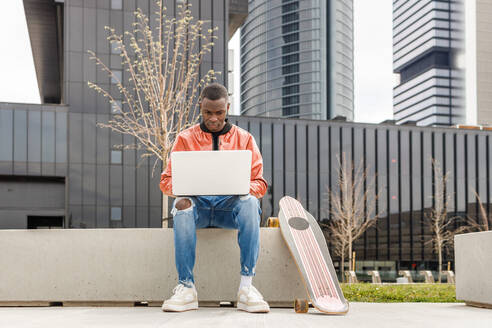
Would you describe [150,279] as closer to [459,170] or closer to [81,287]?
[81,287]

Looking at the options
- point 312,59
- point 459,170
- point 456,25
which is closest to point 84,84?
point 459,170

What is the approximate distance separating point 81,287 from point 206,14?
30.6m

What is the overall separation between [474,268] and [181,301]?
2.64 meters

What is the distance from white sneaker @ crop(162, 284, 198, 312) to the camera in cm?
391

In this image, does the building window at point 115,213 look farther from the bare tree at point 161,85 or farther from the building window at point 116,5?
the bare tree at point 161,85

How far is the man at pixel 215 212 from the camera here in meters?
4.01

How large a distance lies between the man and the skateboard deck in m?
0.46

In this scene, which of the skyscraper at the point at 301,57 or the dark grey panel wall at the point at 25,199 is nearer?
the dark grey panel wall at the point at 25,199

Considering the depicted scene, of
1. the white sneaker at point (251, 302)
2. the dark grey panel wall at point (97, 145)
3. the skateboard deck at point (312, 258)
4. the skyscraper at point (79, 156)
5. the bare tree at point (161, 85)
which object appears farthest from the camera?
the dark grey panel wall at point (97, 145)

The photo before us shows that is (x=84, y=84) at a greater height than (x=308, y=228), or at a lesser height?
greater

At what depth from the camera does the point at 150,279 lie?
189 inches

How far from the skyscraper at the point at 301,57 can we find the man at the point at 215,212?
90907 mm

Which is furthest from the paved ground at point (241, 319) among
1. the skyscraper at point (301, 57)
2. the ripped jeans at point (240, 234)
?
the skyscraper at point (301, 57)

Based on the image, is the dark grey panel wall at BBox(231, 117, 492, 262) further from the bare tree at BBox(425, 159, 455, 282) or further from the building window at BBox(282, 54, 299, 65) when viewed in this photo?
the building window at BBox(282, 54, 299, 65)
